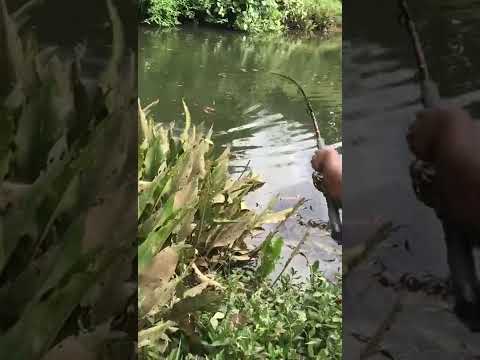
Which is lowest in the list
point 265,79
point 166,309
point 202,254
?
point 265,79

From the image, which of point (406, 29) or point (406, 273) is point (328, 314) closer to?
point (406, 273)

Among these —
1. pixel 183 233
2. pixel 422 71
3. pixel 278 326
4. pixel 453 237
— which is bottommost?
pixel 278 326

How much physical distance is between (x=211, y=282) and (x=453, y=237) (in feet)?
3.99

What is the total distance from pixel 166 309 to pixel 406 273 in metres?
1.01

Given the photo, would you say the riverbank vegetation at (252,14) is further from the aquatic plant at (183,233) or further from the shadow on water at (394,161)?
the shadow on water at (394,161)

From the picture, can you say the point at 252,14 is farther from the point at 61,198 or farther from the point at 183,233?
the point at 61,198

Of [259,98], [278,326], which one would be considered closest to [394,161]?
[278,326]

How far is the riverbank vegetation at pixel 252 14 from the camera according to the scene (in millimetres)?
10719

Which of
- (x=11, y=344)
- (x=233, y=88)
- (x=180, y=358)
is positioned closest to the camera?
(x=11, y=344)

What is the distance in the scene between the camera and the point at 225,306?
2021 millimetres

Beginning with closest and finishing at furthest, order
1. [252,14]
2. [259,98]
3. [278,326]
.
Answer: [278,326] < [259,98] < [252,14]

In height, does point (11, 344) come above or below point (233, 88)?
above

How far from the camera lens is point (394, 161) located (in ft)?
2.40

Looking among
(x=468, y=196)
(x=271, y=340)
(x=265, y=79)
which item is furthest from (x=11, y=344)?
(x=265, y=79)
